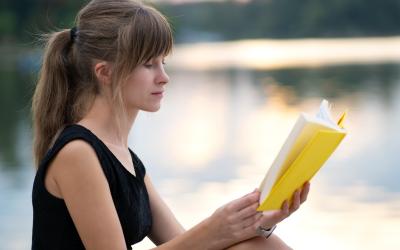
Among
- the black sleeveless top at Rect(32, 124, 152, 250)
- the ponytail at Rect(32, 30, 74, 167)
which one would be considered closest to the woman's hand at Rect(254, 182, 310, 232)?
the black sleeveless top at Rect(32, 124, 152, 250)

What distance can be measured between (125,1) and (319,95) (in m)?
12.9

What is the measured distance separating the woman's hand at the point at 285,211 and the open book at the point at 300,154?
0.03 meters

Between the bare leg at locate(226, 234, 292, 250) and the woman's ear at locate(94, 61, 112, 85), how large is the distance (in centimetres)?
46

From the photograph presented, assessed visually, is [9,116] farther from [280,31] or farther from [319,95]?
[280,31]

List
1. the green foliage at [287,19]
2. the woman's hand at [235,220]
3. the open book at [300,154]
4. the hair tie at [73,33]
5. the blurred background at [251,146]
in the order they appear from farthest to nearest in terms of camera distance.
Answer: the green foliage at [287,19] < the blurred background at [251,146] < the hair tie at [73,33] < the woman's hand at [235,220] < the open book at [300,154]

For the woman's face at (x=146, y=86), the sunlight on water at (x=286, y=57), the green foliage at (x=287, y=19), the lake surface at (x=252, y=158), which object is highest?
the green foliage at (x=287, y=19)

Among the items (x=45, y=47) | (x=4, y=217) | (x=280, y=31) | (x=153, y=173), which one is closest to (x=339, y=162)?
(x=153, y=173)

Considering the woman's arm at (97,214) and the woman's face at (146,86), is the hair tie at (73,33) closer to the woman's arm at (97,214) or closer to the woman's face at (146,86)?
the woman's face at (146,86)

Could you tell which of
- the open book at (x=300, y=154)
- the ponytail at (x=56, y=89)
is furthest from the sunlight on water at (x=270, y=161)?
the open book at (x=300, y=154)

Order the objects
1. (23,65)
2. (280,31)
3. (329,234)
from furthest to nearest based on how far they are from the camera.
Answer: (280,31) < (23,65) < (329,234)

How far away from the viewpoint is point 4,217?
5.80 m

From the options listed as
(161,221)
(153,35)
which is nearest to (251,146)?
(161,221)

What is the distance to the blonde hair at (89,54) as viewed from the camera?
6.67ft

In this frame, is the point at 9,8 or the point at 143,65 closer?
the point at 143,65
